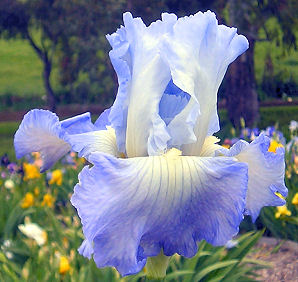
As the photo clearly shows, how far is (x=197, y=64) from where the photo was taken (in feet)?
3.43

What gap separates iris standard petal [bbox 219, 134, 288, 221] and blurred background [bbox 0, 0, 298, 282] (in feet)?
6.44

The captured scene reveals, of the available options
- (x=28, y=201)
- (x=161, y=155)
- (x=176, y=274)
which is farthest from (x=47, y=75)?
(x=161, y=155)

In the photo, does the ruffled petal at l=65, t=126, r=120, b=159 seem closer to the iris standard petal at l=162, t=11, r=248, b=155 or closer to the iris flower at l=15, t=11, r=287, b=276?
the iris flower at l=15, t=11, r=287, b=276

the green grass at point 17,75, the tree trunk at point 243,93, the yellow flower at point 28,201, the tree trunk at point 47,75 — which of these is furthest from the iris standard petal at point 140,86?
the green grass at point 17,75

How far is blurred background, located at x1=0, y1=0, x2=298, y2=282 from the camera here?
12.3ft

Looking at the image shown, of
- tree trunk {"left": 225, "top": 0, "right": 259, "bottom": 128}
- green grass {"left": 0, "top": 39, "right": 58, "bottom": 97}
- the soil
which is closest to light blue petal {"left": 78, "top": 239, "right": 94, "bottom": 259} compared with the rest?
the soil

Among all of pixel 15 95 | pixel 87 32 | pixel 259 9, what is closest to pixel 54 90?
pixel 15 95

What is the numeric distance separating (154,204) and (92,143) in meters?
0.25

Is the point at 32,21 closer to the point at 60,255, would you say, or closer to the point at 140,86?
the point at 60,255

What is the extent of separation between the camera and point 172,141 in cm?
102

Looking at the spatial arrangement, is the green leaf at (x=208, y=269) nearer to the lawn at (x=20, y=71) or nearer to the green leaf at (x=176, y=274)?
the green leaf at (x=176, y=274)

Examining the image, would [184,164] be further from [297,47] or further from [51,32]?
[51,32]

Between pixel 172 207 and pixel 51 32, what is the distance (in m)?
9.87

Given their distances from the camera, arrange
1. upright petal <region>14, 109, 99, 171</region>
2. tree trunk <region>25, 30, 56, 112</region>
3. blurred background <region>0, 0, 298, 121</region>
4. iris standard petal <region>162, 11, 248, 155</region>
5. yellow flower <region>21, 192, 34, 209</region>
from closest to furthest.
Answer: iris standard petal <region>162, 11, 248, 155</region>
upright petal <region>14, 109, 99, 171</region>
yellow flower <region>21, 192, 34, 209</region>
blurred background <region>0, 0, 298, 121</region>
tree trunk <region>25, 30, 56, 112</region>
